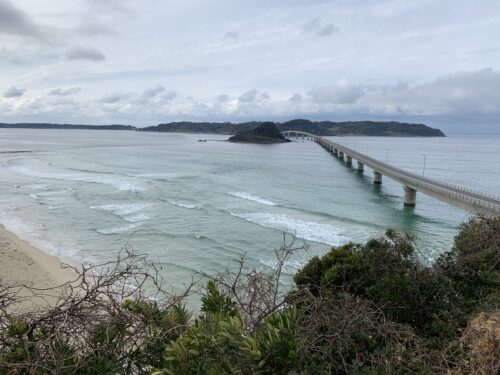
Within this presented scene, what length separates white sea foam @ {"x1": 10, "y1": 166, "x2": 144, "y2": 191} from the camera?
53.0 m

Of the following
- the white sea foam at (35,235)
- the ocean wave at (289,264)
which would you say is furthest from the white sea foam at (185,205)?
the ocean wave at (289,264)

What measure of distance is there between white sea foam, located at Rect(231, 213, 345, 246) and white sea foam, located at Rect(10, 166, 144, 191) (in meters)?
20.1

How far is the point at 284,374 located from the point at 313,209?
37.9 meters

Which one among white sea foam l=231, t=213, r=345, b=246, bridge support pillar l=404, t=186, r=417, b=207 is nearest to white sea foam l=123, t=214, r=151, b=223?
white sea foam l=231, t=213, r=345, b=246

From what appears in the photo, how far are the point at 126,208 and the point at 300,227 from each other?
54.7 ft

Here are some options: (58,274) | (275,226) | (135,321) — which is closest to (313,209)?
(275,226)

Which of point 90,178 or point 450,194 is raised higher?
point 450,194

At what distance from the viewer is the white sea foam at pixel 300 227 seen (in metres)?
30.5

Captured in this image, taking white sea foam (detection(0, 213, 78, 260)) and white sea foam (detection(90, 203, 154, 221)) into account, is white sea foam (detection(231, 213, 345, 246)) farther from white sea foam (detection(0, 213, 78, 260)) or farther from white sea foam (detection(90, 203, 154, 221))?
white sea foam (detection(0, 213, 78, 260))

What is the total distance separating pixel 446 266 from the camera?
13883 mm

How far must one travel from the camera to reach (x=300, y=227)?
33719 millimetres

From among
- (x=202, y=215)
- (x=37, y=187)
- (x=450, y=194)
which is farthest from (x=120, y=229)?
(x=450, y=194)

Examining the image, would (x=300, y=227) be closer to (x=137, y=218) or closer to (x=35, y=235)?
(x=137, y=218)

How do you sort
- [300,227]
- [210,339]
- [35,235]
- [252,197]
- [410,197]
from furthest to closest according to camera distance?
[410,197] < [252,197] < [300,227] < [35,235] < [210,339]
